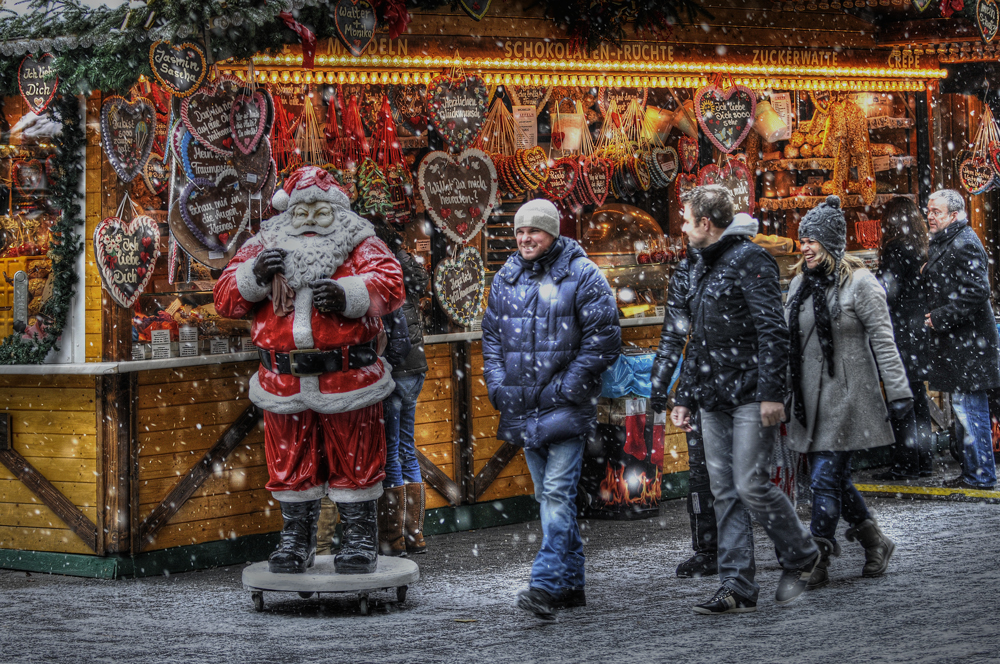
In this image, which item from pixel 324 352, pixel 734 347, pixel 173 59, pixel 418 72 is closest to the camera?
pixel 734 347

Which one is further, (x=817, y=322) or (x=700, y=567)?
(x=700, y=567)

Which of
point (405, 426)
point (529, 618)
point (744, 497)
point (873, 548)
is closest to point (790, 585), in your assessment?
point (744, 497)

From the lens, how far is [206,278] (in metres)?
8.18

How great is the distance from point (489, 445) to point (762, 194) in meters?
3.75

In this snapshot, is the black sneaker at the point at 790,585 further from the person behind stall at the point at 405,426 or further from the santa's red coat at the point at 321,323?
the person behind stall at the point at 405,426

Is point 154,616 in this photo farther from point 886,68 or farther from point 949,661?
point 886,68

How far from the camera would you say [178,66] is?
725cm

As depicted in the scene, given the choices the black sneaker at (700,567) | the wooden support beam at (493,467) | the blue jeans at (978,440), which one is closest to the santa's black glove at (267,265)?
the black sneaker at (700,567)

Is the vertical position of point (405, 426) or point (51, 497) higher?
point (405, 426)

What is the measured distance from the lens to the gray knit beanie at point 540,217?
21.6 ft

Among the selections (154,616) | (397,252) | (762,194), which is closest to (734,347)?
(397,252)

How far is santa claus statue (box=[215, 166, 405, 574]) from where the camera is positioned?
21.9ft

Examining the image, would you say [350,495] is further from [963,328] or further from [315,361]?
[963,328]

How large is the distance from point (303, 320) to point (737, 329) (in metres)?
2.13
